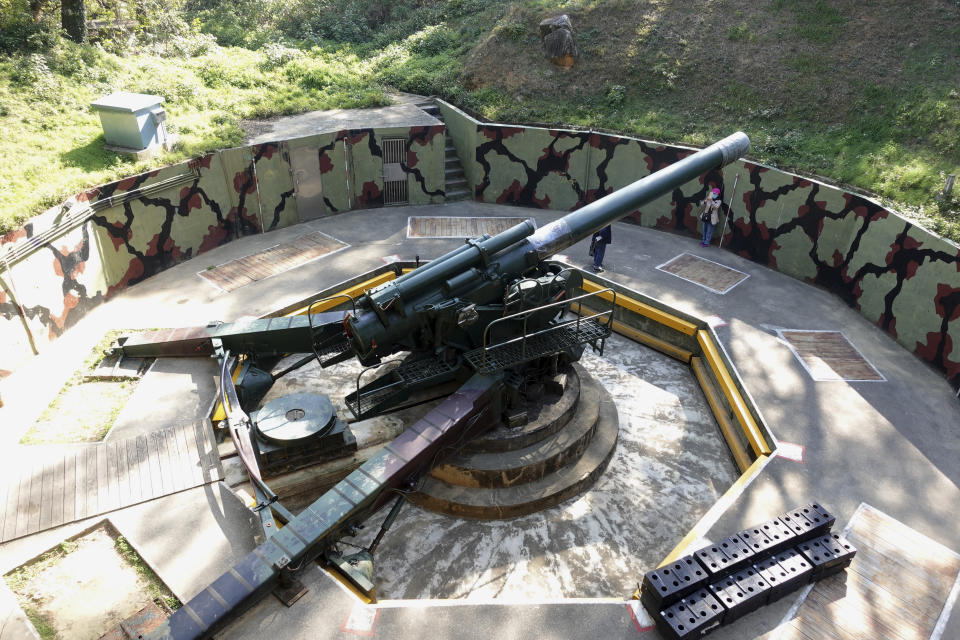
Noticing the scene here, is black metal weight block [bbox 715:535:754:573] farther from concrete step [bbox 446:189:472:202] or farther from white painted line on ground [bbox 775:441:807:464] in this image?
concrete step [bbox 446:189:472:202]

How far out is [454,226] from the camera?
16.2m

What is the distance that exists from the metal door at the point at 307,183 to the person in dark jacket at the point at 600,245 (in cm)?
745

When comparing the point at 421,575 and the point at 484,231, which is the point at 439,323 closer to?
the point at 421,575

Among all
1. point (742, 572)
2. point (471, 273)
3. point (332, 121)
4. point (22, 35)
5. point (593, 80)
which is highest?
point (22, 35)

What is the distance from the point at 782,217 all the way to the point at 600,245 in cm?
432

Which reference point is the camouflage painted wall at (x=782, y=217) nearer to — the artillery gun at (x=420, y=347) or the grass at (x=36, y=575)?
the artillery gun at (x=420, y=347)

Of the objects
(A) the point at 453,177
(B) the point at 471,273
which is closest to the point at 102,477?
(B) the point at 471,273

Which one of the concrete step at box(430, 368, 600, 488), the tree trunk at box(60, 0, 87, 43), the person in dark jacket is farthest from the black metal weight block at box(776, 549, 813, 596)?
the tree trunk at box(60, 0, 87, 43)

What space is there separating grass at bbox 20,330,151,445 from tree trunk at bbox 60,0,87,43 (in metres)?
12.2

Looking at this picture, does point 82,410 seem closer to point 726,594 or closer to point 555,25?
point 726,594

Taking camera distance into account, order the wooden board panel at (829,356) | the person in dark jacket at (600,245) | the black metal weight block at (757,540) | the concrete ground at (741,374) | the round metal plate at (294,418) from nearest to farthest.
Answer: the concrete ground at (741,374) < the black metal weight block at (757,540) < the round metal plate at (294,418) < the wooden board panel at (829,356) < the person in dark jacket at (600,245)

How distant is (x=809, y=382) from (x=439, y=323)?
6.45 m

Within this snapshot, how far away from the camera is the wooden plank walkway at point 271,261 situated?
1346 centimetres

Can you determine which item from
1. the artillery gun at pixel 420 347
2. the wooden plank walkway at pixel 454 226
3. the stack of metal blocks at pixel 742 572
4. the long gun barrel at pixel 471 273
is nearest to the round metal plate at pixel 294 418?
the artillery gun at pixel 420 347
